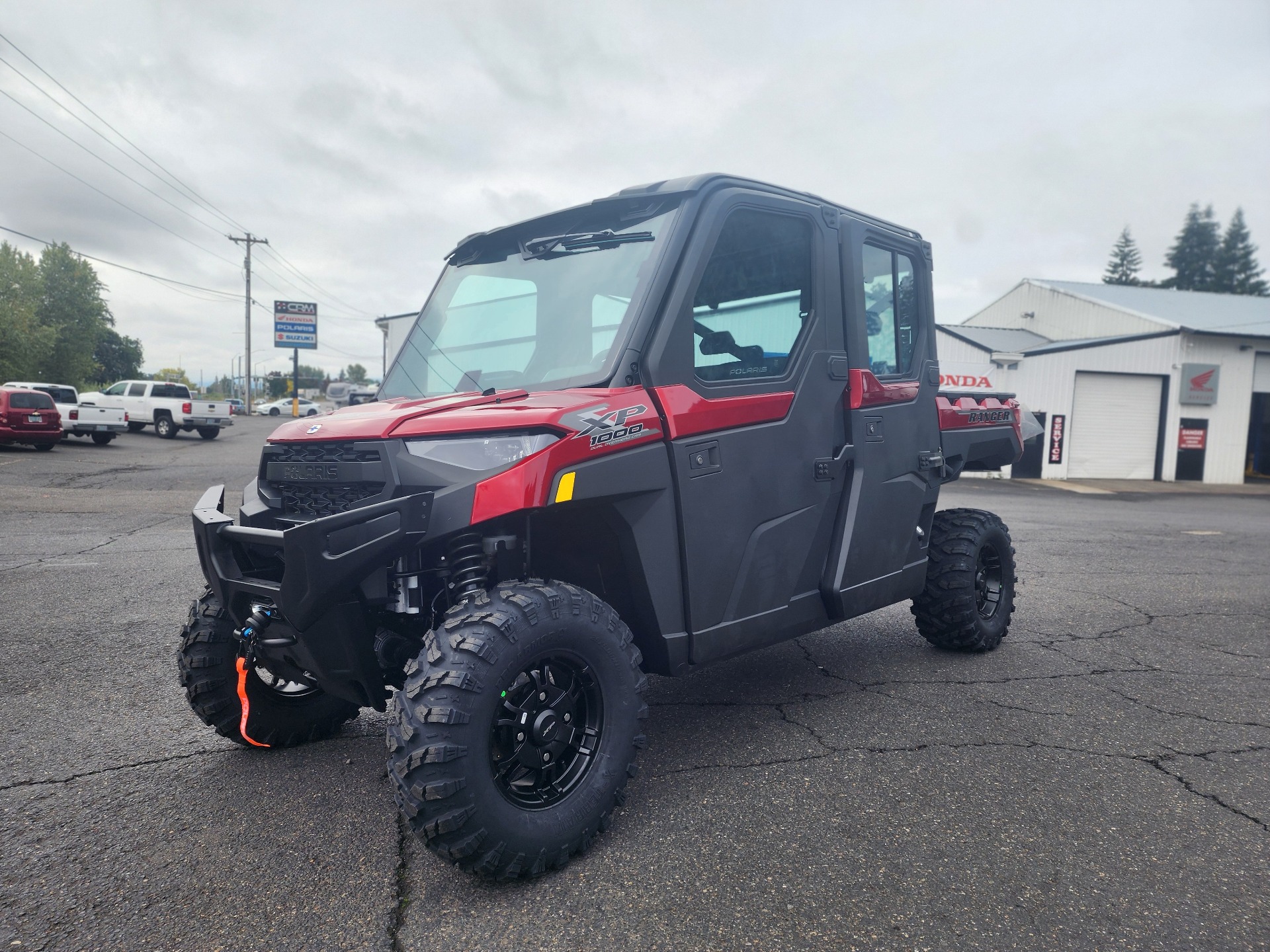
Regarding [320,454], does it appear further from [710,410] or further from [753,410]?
[753,410]

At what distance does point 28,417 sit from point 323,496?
841 inches

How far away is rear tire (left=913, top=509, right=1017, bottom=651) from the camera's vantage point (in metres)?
4.79

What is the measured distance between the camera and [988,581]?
5246 mm

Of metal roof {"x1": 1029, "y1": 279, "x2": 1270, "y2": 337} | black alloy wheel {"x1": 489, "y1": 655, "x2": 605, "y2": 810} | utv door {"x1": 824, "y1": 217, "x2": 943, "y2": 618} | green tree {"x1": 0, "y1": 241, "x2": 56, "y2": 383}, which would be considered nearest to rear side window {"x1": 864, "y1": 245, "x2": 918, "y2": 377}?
utv door {"x1": 824, "y1": 217, "x2": 943, "y2": 618}

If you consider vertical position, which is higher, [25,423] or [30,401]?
[30,401]

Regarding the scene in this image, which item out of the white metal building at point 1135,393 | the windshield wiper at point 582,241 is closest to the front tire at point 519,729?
the windshield wiper at point 582,241

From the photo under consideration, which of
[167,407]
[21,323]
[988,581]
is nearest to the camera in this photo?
[988,581]

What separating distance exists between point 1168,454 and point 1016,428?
2320 cm

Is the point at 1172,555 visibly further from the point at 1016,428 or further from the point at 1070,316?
the point at 1070,316

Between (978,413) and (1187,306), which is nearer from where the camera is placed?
(978,413)

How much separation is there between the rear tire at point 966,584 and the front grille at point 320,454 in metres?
3.34

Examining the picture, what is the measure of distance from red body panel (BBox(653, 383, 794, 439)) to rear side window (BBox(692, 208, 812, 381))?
107mm

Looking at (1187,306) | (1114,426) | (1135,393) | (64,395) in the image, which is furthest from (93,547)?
(1187,306)

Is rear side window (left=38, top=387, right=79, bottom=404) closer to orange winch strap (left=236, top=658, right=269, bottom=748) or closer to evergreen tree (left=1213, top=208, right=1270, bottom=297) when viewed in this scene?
orange winch strap (left=236, top=658, right=269, bottom=748)
